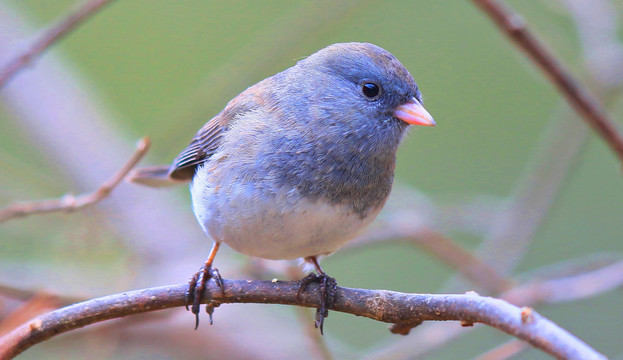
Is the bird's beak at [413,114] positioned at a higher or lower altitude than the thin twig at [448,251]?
higher

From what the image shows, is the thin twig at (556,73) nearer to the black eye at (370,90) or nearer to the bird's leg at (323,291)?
the black eye at (370,90)

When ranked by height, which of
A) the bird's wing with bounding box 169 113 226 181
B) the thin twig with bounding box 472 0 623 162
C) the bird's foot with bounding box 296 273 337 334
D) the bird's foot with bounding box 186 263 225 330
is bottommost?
the bird's foot with bounding box 186 263 225 330

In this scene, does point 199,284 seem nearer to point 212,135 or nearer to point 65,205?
point 65,205

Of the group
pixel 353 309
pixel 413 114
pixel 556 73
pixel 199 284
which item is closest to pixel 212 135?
pixel 199 284

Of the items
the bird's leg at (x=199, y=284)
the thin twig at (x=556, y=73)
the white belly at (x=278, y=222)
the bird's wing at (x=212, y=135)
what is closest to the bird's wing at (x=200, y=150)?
the bird's wing at (x=212, y=135)

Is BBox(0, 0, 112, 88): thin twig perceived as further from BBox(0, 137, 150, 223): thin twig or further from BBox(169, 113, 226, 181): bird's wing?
BBox(169, 113, 226, 181): bird's wing

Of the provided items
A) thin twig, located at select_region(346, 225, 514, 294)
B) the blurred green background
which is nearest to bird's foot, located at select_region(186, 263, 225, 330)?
thin twig, located at select_region(346, 225, 514, 294)
